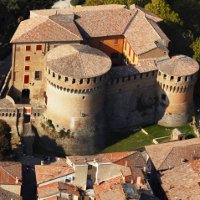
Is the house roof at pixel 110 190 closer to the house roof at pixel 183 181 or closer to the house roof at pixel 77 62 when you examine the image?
the house roof at pixel 183 181

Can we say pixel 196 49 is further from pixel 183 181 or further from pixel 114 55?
pixel 183 181

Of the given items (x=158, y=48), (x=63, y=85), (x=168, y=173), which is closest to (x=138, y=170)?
(x=168, y=173)

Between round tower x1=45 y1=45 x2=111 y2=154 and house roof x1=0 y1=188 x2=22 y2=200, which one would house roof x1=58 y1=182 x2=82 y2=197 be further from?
round tower x1=45 y1=45 x2=111 y2=154

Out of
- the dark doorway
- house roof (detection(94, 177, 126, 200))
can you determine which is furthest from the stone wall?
house roof (detection(94, 177, 126, 200))

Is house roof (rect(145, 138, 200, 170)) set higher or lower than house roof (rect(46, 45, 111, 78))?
lower

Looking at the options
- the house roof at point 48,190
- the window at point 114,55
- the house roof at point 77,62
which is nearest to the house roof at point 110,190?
the house roof at point 48,190
